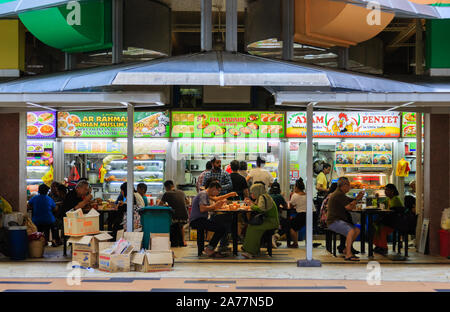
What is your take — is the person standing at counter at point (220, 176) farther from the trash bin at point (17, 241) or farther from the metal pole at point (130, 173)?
the trash bin at point (17, 241)

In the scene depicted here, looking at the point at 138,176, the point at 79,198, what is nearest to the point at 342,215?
the point at 79,198

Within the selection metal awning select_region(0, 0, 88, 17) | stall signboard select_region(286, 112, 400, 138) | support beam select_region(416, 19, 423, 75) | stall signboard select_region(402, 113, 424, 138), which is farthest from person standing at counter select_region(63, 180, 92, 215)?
stall signboard select_region(402, 113, 424, 138)

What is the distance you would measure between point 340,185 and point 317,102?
202cm

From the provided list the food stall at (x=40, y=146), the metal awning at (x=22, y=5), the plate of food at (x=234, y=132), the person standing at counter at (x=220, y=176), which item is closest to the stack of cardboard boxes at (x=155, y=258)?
the person standing at counter at (x=220, y=176)

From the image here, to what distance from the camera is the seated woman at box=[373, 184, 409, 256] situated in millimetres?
12266

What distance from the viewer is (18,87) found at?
37.1 feet

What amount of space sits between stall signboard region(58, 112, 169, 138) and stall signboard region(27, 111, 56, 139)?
0.21 metres

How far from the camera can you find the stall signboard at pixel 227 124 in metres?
16.7

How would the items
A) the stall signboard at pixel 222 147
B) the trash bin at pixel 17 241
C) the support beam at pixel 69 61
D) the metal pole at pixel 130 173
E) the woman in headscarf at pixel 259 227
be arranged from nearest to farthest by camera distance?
1. the metal pole at pixel 130 173
2. the trash bin at pixel 17 241
3. the woman in headscarf at pixel 259 227
4. the support beam at pixel 69 61
5. the stall signboard at pixel 222 147

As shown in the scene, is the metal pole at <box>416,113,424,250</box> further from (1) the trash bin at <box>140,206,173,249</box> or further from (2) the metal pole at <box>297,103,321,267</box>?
(1) the trash bin at <box>140,206,173,249</box>

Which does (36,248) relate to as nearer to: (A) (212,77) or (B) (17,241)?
(B) (17,241)

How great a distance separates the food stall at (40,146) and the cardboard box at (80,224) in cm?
645

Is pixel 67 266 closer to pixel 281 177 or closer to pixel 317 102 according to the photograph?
pixel 317 102

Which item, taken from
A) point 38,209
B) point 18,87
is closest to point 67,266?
point 38,209
